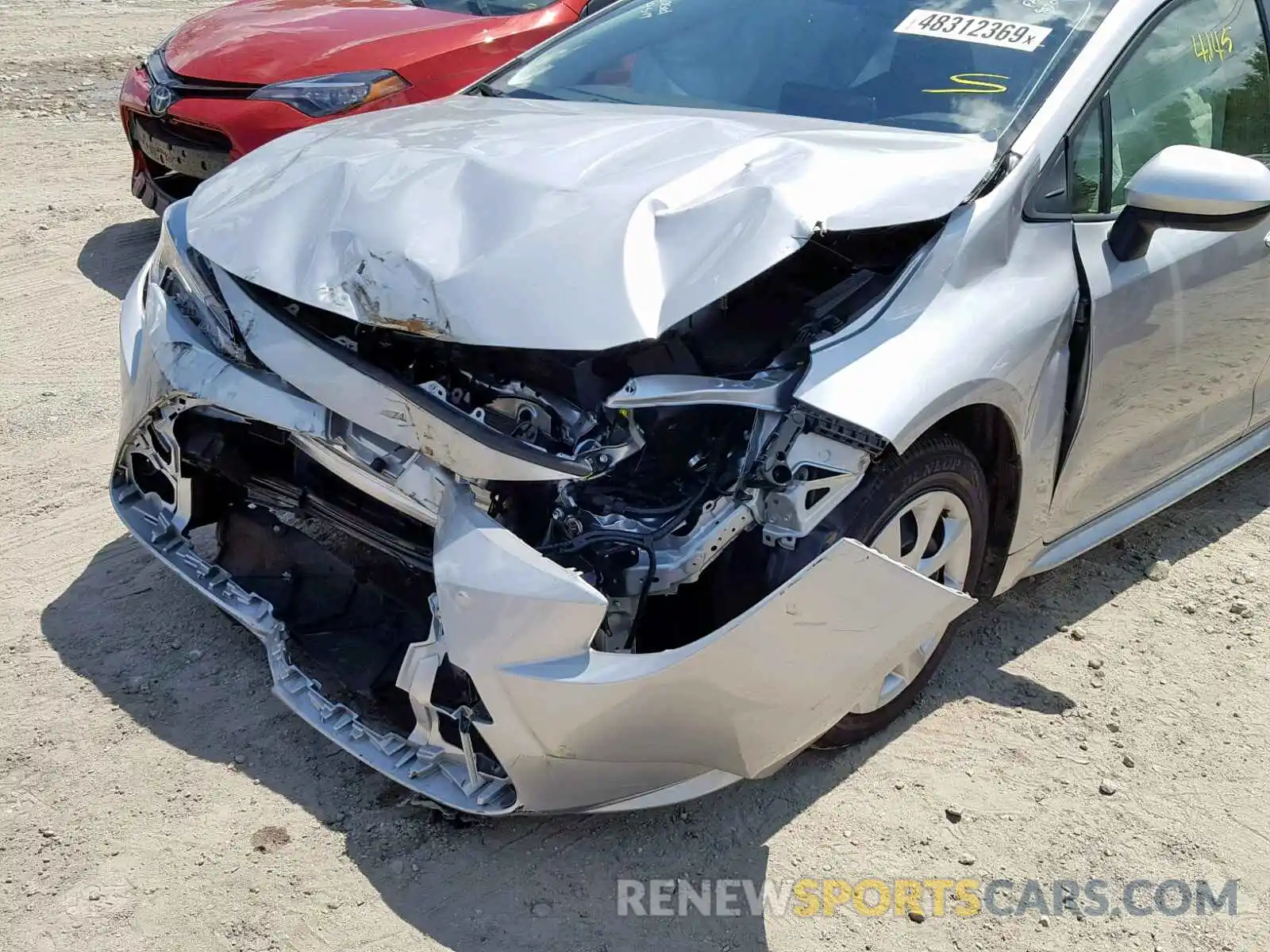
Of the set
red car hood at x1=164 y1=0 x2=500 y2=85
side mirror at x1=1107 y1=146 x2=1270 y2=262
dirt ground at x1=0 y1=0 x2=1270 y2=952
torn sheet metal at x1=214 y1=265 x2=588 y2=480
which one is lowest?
dirt ground at x1=0 y1=0 x2=1270 y2=952

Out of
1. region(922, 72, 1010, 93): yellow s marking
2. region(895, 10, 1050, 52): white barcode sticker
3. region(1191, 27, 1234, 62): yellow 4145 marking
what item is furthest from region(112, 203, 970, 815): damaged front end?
region(1191, 27, 1234, 62): yellow 4145 marking

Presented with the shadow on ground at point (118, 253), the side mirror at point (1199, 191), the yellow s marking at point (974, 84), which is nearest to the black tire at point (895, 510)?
the side mirror at point (1199, 191)

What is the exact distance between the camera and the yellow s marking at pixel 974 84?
3.14 m

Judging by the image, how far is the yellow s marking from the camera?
314 centimetres

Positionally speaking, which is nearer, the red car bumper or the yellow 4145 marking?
the yellow 4145 marking

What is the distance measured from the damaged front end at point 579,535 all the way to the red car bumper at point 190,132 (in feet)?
9.03

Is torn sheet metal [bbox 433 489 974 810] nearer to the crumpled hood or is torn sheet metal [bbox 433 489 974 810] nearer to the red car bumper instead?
the crumpled hood

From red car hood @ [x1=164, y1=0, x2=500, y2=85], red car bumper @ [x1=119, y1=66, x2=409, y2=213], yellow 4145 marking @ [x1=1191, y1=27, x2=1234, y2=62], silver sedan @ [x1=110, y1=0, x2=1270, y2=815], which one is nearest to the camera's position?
silver sedan @ [x1=110, y1=0, x2=1270, y2=815]

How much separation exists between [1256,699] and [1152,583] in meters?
0.58

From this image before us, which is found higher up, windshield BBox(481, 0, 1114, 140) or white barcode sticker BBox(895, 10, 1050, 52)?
white barcode sticker BBox(895, 10, 1050, 52)

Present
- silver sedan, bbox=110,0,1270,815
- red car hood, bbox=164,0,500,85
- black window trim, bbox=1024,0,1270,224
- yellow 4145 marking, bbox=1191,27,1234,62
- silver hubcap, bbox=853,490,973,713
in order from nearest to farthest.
Answer: silver sedan, bbox=110,0,1270,815
silver hubcap, bbox=853,490,973,713
black window trim, bbox=1024,0,1270,224
yellow 4145 marking, bbox=1191,27,1234,62
red car hood, bbox=164,0,500,85

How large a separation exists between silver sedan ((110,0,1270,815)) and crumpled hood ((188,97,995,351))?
10 millimetres

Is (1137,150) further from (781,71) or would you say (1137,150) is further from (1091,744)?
(1091,744)

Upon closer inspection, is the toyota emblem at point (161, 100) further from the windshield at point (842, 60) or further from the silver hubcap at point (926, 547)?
the silver hubcap at point (926, 547)
